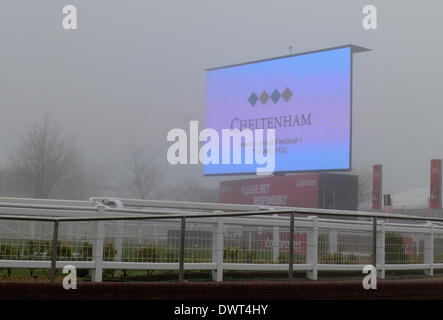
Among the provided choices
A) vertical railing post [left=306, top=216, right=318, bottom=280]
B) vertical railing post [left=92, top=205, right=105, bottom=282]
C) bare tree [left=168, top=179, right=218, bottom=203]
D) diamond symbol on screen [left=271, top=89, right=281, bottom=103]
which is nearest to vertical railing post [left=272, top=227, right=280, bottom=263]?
vertical railing post [left=306, top=216, right=318, bottom=280]

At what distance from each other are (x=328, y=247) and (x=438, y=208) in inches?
1587

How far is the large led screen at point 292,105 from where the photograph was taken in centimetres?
3959

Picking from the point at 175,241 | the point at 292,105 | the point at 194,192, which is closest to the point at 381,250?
the point at 175,241

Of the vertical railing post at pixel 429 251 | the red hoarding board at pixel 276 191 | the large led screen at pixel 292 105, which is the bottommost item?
the vertical railing post at pixel 429 251

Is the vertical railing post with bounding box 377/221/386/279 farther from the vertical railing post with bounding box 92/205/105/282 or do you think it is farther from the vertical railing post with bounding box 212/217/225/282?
the vertical railing post with bounding box 92/205/105/282

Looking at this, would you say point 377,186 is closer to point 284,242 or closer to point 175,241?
point 284,242

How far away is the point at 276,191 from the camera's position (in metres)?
45.0

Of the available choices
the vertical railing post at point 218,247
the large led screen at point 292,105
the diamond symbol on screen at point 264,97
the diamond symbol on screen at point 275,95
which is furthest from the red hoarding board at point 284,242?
the diamond symbol on screen at point 264,97

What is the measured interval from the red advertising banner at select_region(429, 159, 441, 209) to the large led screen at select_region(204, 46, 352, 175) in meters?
11.5

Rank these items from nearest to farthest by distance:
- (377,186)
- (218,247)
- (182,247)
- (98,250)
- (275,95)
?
(182,247) → (98,250) → (218,247) → (275,95) → (377,186)

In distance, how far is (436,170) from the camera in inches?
1918

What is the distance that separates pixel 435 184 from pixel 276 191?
1084 centimetres

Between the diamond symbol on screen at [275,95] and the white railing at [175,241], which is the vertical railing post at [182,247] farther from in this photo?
the diamond symbol on screen at [275,95]

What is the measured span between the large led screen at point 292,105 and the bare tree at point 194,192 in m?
34.4
